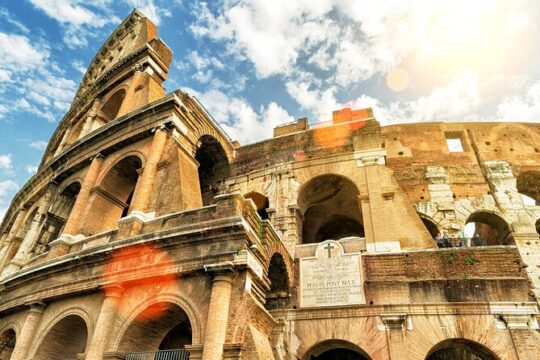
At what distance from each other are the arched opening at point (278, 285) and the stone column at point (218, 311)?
271cm

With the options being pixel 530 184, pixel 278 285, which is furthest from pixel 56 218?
pixel 530 184

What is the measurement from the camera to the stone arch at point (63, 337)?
925cm

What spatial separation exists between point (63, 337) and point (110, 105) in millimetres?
10716

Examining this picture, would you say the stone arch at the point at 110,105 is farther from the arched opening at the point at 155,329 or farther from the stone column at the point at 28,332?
the arched opening at the point at 155,329

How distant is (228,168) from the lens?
1412 cm

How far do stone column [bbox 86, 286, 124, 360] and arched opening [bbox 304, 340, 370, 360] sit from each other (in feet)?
15.3

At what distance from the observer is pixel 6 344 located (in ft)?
35.4

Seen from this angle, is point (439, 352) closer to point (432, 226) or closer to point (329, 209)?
point (432, 226)

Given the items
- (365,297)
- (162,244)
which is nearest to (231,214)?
(162,244)

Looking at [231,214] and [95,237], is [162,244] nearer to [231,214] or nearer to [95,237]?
[231,214]

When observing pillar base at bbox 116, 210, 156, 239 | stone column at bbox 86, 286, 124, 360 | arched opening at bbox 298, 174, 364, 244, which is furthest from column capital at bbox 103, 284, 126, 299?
arched opening at bbox 298, 174, 364, 244

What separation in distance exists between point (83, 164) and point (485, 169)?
1378cm

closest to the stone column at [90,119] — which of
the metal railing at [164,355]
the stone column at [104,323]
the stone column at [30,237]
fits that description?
the stone column at [30,237]

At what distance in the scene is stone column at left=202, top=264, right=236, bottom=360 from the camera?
6711mm
